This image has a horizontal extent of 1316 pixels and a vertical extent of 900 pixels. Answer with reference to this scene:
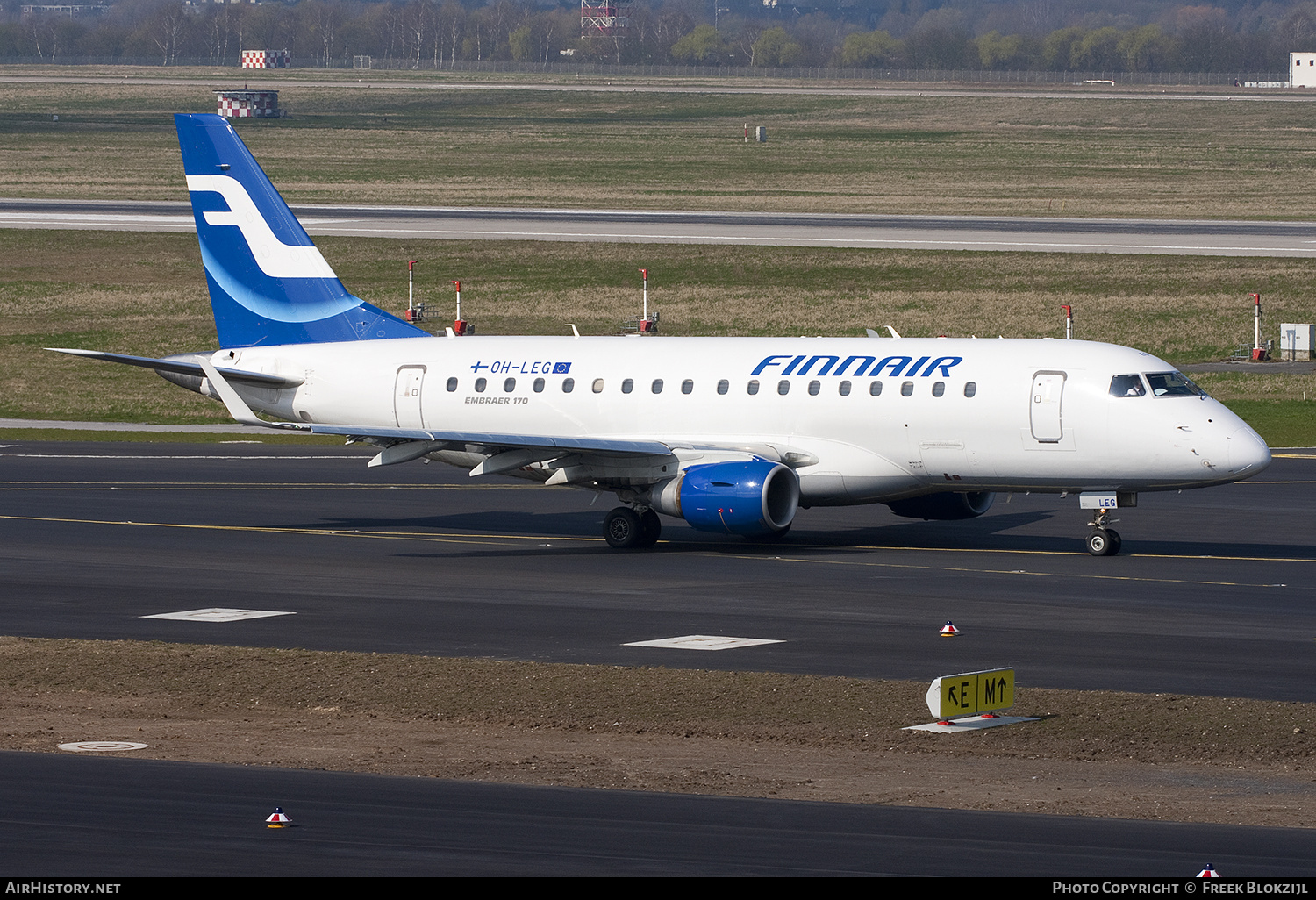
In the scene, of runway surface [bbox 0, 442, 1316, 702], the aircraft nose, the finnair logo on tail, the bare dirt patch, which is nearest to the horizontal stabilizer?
the finnair logo on tail

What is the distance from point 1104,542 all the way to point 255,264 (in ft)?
66.1

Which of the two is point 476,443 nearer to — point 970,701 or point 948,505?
point 948,505

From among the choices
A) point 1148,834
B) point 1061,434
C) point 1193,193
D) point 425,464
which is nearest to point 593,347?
A: point 1061,434

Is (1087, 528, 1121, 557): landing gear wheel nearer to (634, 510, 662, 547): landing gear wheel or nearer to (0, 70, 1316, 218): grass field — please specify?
(634, 510, 662, 547): landing gear wheel

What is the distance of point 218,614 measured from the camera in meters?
33.3

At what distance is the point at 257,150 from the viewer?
16625cm

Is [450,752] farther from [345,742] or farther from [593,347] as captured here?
[593,347]

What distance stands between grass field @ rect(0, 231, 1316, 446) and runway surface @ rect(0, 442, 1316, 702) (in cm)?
1936

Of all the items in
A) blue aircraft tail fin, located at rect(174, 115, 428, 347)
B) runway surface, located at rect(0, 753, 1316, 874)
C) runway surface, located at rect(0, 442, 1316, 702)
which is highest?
blue aircraft tail fin, located at rect(174, 115, 428, 347)

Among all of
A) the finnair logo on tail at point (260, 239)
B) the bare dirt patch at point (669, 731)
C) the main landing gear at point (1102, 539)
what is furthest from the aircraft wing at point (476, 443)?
the bare dirt patch at point (669, 731)

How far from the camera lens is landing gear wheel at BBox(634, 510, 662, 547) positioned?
135ft

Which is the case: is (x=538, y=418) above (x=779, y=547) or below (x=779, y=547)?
above

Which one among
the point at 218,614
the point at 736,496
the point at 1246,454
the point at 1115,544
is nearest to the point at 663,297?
the point at 736,496

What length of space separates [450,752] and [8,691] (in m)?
7.49
